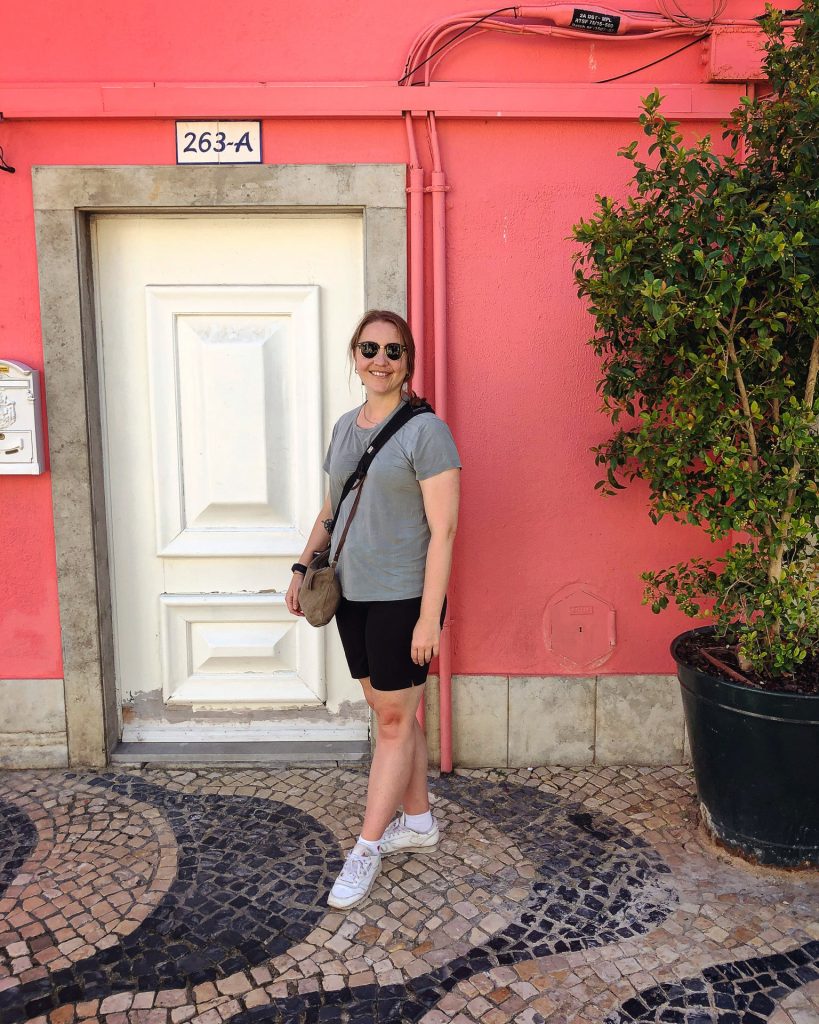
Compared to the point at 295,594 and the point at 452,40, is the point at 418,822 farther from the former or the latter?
the point at 452,40

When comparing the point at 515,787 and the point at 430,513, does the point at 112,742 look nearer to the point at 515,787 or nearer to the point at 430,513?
the point at 515,787

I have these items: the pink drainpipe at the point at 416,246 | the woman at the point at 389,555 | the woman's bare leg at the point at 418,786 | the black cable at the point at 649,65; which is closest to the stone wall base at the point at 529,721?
the woman's bare leg at the point at 418,786

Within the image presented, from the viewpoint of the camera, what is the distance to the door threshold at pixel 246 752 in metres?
3.93

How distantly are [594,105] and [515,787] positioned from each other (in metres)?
2.99

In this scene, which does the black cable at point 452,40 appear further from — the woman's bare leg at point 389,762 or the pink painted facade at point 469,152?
the woman's bare leg at point 389,762

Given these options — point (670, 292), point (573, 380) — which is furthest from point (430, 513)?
point (573, 380)

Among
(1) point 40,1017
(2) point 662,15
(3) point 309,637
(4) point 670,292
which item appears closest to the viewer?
(1) point 40,1017

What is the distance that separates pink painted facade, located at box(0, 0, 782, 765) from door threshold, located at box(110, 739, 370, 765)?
0.74m

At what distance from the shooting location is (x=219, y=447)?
3.91 meters

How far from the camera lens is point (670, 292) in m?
2.63

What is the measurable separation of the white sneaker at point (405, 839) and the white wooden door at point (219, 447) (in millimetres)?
922

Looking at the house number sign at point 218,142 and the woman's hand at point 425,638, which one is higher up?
the house number sign at point 218,142

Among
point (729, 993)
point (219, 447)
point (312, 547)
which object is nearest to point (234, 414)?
point (219, 447)

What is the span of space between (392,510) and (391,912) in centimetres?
139
